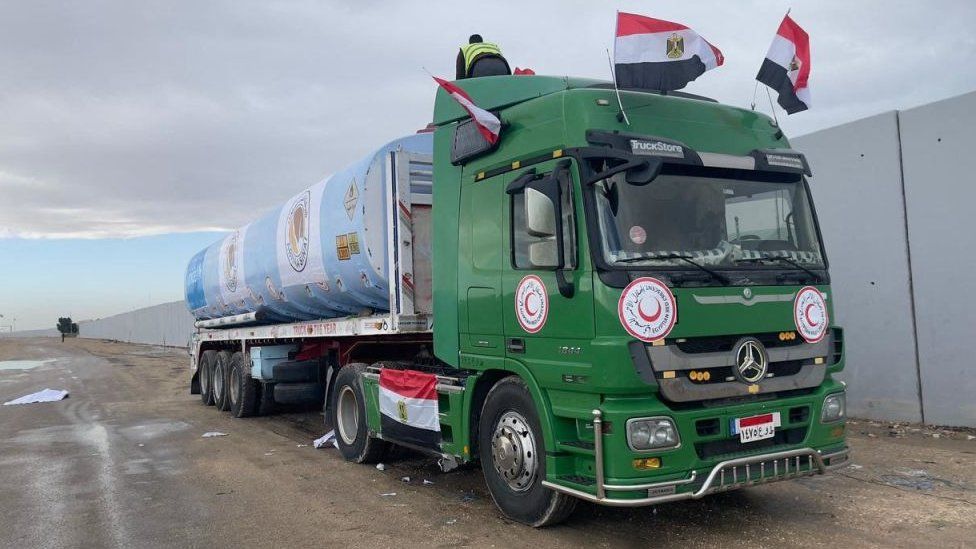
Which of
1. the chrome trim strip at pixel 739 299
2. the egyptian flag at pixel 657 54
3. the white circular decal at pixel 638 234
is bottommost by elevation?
the chrome trim strip at pixel 739 299

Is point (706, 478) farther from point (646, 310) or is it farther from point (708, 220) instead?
point (708, 220)

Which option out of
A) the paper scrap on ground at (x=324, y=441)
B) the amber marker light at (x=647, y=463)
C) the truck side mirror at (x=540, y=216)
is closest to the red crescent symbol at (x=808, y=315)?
the amber marker light at (x=647, y=463)

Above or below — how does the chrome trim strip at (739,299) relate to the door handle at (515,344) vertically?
above

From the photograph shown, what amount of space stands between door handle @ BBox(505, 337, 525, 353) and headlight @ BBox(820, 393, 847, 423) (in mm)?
2104

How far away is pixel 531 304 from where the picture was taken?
524 cm

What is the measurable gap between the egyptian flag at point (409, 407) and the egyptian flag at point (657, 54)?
9.94ft

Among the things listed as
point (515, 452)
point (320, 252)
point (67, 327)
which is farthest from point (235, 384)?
point (67, 327)

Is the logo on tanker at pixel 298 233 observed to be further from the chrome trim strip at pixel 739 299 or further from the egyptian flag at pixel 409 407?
the chrome trim strip at pixel 739 299

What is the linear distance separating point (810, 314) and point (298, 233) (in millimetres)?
6294

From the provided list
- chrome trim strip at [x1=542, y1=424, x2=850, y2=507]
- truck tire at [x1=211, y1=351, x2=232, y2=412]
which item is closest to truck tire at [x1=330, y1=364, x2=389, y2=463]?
chrome trim strip at [x1=542, y1=424, x2=850, y2=507]

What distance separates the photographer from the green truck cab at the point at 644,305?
4.59m

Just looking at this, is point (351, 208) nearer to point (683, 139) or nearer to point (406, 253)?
point (406, 253)

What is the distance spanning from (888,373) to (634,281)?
20.1ft

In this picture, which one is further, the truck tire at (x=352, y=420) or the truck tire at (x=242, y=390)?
the truck tire at (x=242, y=390)
